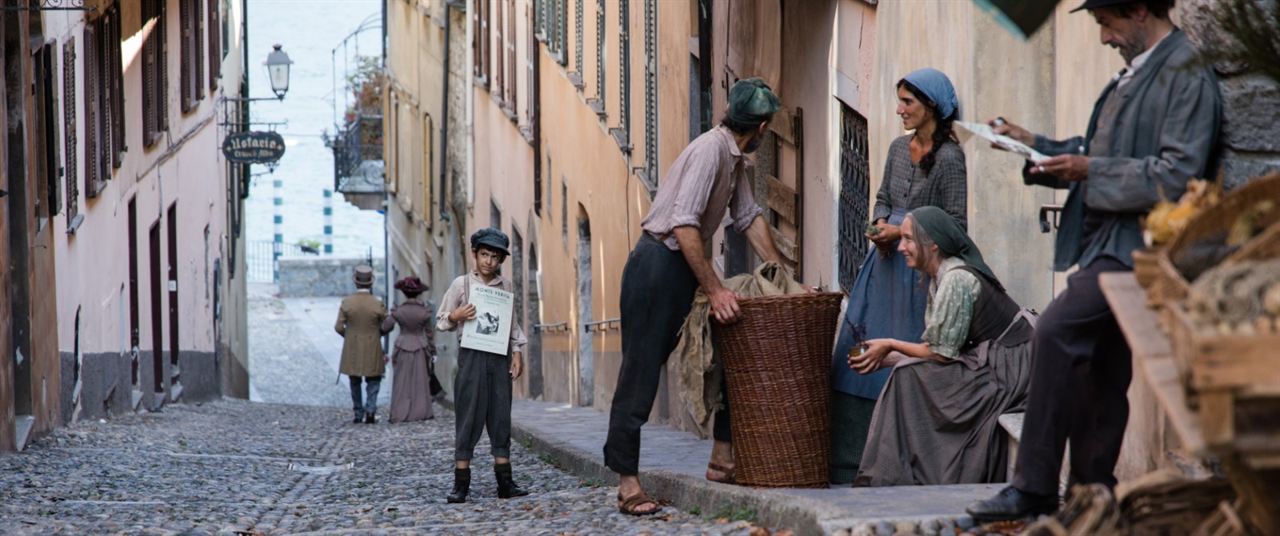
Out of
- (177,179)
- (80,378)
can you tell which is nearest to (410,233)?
(177,179)

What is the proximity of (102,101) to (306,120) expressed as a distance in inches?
1623

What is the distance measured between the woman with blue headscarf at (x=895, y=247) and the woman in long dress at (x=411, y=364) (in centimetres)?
1228

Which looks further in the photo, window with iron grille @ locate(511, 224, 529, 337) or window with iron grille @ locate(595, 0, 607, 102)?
window with iron grille @ locate(511, 224, 529, 337)

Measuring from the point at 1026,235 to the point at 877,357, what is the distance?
113 cm

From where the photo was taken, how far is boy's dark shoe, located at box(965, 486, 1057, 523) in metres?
4.84

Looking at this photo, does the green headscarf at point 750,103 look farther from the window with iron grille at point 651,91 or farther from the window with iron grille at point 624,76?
the window with iron grille at point 624,76

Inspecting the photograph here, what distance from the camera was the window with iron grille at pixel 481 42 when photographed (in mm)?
26844

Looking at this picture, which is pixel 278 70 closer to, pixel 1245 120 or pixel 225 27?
pixel 225 27

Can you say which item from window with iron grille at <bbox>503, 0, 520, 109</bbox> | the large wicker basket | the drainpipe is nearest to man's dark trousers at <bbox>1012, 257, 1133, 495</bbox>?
the large wicker basket

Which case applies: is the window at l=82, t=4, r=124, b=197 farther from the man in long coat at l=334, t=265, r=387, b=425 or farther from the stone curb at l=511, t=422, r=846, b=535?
the stone curb at l=511, t=422, r=846, b=535

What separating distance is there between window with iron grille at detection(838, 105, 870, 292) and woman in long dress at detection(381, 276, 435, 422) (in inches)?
387

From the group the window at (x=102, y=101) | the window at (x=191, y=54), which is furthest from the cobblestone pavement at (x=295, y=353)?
the window at (x=102, y=101)

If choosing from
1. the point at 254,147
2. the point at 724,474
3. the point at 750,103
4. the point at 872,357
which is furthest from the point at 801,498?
the point at 254,147

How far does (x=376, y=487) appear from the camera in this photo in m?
10.5
